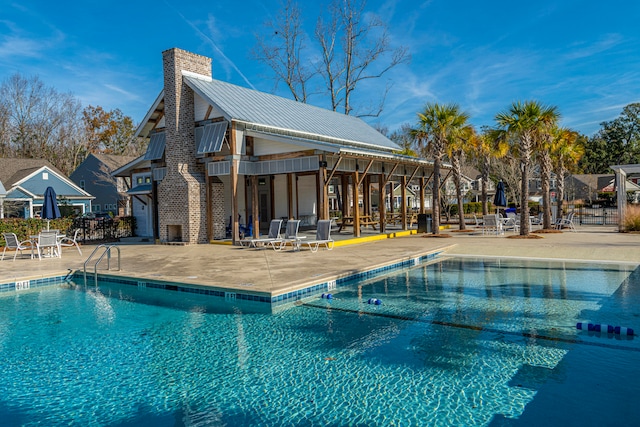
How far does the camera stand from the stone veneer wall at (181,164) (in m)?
17.8

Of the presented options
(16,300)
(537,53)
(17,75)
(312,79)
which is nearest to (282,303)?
(16,300)

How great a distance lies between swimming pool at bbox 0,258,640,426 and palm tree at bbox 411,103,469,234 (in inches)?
412

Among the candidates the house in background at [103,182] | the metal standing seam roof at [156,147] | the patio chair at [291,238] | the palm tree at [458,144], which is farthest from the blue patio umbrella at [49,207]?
the house in background at [103,182]

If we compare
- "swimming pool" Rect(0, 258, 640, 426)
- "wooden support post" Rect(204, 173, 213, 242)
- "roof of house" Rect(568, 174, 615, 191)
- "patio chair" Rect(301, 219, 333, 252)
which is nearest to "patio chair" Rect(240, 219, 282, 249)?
"patio chair" Rect(301, 219, 333, 252)

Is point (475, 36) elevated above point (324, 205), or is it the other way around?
point (475, 36)

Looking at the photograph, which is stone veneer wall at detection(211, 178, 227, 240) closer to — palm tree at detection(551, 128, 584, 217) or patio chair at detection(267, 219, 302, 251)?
patio chair at detection(267, 219, 302, 251)

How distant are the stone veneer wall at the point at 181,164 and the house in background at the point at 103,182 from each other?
79.2 ft

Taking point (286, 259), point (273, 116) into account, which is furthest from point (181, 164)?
point (286, 259)

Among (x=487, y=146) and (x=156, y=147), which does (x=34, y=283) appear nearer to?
(x=156, y=147)

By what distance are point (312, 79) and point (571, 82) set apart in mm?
18009

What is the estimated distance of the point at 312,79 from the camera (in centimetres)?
3528

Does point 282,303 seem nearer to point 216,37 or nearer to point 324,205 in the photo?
point 324,205

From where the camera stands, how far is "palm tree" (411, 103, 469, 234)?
1903cm

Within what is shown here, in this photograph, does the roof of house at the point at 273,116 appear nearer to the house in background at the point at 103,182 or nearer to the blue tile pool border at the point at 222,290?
the blue tile pool border at the point at 222,290
